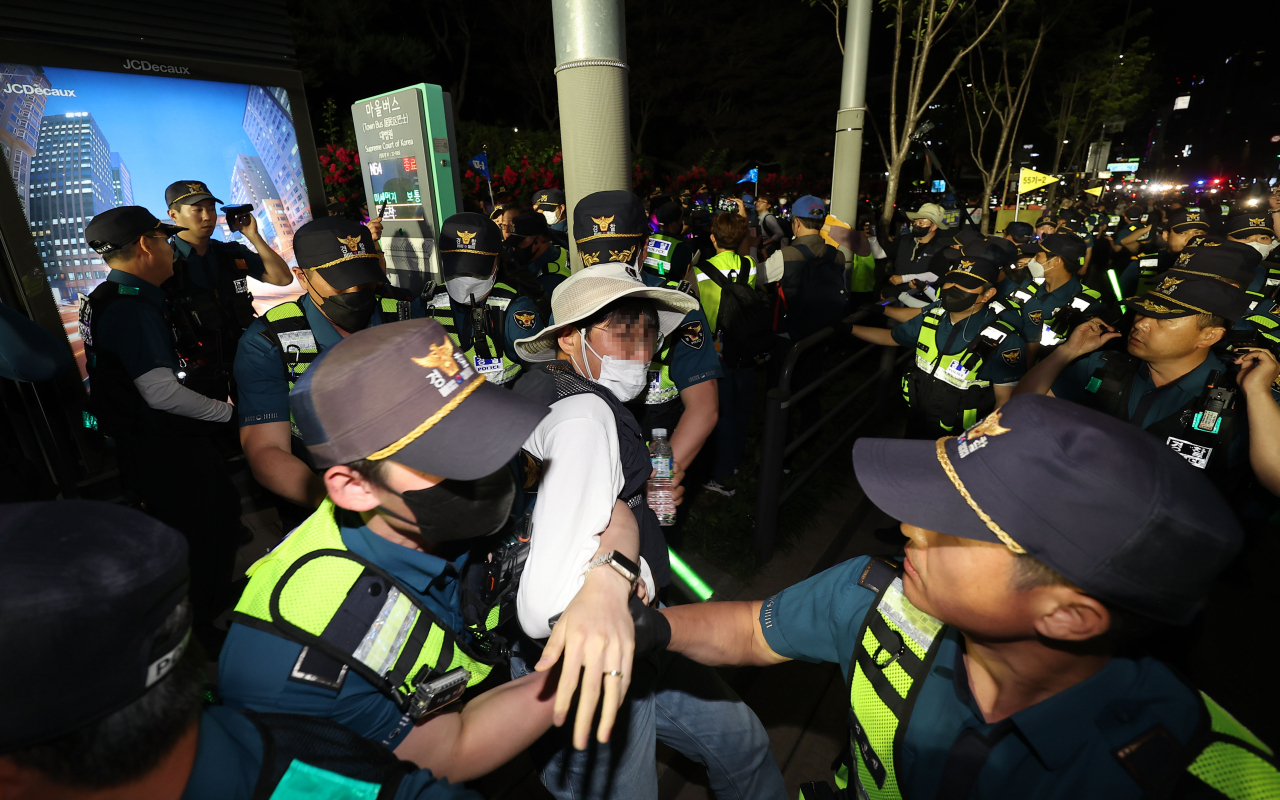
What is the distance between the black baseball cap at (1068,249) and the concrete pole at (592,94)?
4.41 meters

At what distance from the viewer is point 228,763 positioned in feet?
3.11

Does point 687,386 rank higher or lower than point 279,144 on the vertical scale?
lower

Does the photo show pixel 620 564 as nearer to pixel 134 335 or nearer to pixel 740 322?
pixel 134 335

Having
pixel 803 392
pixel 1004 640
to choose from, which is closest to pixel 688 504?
pixel 803 392

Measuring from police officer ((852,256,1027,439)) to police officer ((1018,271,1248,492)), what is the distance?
2.13ft

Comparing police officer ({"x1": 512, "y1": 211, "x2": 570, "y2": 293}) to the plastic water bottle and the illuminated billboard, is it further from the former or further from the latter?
the plastic water bottle

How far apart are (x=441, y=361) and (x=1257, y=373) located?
337 centimetres

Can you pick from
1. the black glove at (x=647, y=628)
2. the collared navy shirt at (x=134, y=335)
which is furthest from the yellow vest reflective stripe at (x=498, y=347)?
the black glove at (x=647, y=628)

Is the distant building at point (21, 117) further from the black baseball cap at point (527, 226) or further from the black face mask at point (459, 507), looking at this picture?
the black face mask at point (459, 507)

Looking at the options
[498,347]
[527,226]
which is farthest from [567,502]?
[527,226]

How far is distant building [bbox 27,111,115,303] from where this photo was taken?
4.58 meters

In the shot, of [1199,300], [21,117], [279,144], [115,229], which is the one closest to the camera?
[1199,300]

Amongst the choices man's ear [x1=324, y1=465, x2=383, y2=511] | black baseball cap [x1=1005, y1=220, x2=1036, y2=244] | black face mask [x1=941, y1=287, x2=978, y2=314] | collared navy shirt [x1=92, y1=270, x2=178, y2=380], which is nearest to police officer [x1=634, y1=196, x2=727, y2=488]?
man's ear [x1=324, y1=465, x2=383, y2=511]

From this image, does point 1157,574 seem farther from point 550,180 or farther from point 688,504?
point 550,180
